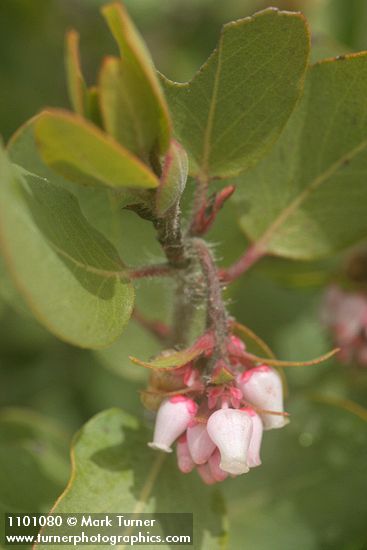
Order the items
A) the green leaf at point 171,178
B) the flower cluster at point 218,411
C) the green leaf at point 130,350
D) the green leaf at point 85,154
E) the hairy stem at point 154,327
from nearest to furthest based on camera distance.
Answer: the green leaf at point 85,154, the green leaf at point 171,178, the flower cluster at point 218,411, the hairy stem at point 154,327, the green leaf at point 130,350

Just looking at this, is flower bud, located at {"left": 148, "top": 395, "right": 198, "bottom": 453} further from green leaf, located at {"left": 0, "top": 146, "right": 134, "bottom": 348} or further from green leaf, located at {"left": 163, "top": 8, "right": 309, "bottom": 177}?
green leaf, located at {"left": 163, "top": 8, "right": 309, "bottom": 177}

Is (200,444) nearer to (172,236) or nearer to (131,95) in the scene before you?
(172,236)

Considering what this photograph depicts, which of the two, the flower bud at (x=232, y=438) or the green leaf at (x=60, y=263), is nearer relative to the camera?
the green leaf at (x=60, y=263)

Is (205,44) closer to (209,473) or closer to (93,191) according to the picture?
(93,191)

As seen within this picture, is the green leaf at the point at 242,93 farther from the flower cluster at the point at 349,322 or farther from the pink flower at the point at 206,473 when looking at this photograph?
the flower cluster at the point at 349,322

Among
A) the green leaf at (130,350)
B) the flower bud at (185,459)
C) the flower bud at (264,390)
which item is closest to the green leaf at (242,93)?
the flower bud at (264,390)

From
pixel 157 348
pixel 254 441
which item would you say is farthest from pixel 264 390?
pixel 157 348

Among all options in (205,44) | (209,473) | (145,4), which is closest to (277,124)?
(209,473)
